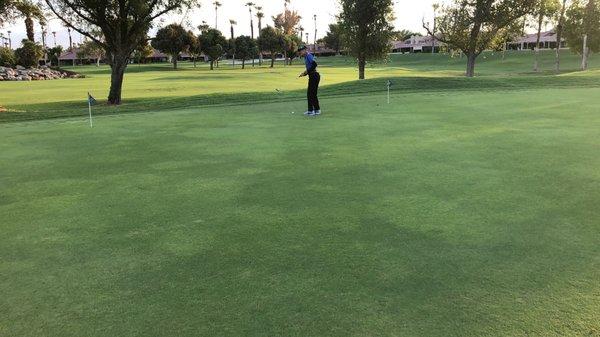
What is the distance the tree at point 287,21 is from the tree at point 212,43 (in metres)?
32.4

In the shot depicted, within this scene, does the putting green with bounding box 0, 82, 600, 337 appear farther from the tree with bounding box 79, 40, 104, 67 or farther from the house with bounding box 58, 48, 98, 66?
the house with bounding box 58, 48, 98, 66

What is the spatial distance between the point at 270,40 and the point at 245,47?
5.16 m

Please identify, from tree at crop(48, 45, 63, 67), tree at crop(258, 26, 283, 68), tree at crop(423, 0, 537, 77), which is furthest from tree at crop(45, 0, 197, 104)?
tree at crop(48, 45, 63, 67)

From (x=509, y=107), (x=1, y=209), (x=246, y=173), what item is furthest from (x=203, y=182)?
(x=509, y=107)

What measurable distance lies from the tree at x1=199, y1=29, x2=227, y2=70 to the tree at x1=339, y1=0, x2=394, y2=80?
4704cm

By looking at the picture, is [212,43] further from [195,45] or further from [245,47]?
[245,47]

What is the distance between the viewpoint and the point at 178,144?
33.3 ft

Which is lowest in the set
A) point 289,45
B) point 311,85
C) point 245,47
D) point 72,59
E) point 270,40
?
point 311,85

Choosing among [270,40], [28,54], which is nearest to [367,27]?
[28,54]

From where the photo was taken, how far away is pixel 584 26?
55125mm

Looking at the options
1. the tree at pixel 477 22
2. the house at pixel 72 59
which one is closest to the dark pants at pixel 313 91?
the tree at pixel 477 22

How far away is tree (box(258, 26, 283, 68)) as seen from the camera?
305ft

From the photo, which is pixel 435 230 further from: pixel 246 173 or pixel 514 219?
pixel 246 173

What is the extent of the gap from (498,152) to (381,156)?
1995 mm
